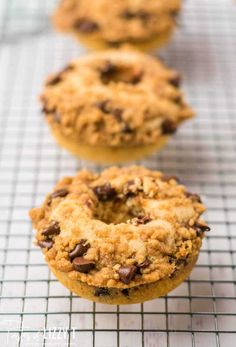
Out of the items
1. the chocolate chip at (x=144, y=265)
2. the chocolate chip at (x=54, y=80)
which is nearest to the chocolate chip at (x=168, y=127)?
the chocolate chip at (x=54, y=80)

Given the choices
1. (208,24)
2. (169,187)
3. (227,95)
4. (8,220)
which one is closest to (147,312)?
(169,187)

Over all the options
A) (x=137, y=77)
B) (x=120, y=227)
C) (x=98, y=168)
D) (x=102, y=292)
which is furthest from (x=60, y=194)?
(x=137, y=77)

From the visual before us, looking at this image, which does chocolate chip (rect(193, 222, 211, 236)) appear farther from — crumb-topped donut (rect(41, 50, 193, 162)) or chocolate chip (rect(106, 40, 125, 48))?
chocolate chip (rect(106, 40, 125, 48))

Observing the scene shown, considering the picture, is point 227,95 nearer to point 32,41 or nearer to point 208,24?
point 208,24

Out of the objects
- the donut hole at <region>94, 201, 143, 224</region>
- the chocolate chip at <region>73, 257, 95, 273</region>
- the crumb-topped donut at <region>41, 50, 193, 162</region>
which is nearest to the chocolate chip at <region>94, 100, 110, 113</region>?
the crumb-topped donut at <region>41, 50, 193, 162</region>

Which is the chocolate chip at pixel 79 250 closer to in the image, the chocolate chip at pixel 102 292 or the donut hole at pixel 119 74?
the chocolate chip at pixel 102 292

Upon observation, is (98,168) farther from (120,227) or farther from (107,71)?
(120,227)
